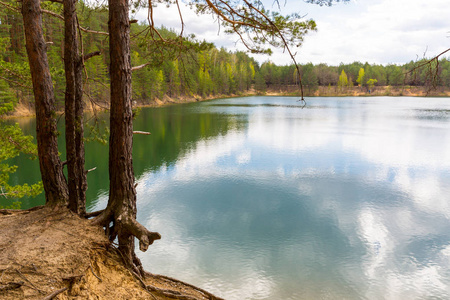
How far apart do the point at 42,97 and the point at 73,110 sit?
379mm

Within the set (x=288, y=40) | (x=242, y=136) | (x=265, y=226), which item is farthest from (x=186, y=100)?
(x=288, y=40)

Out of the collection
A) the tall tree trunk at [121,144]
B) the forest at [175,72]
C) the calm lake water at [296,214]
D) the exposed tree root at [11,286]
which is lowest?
the calm lake water at [296,214]

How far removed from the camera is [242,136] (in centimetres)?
2359

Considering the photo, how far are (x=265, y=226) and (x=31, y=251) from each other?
24.8 ft

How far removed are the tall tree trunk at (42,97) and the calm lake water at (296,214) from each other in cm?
422

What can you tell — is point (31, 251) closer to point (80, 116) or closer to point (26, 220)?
point (26, 220)

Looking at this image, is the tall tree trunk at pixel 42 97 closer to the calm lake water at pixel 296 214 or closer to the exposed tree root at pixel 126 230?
the exposed tree root at pixel 126 230

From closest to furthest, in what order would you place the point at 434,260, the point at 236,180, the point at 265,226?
the point at 434,260
the point at 265,226
the point at 236,180

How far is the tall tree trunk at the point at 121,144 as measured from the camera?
11.2 feet

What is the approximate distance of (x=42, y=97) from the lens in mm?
3732

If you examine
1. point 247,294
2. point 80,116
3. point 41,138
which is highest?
point 80,116

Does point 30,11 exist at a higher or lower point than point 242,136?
higher

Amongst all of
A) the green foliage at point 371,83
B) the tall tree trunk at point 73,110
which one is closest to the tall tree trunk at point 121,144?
the tall tree trunk at point 73,110

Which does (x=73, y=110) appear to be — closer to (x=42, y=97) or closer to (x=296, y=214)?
(x=42, y=97)
